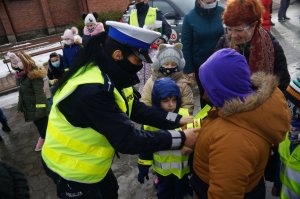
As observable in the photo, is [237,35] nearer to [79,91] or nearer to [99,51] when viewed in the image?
[99,51]

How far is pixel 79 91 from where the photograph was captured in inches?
66.0

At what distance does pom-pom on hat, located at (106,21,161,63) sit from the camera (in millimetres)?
1726

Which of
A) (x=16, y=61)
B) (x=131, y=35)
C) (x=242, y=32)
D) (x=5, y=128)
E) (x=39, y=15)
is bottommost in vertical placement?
(x=5, y=128)

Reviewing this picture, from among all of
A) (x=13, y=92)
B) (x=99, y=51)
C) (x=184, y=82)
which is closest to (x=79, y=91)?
(x=99, y=51)

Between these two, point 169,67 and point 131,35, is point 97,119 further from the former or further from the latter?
point 169,67

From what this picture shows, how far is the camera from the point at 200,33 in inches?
133

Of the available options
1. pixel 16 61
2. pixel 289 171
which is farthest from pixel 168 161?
pixel 16 61

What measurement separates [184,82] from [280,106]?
1665 millimetres

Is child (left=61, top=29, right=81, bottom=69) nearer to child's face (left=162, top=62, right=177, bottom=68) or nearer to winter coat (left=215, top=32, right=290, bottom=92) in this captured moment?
child's face (left=162, top=62, right=177, bottom=68)

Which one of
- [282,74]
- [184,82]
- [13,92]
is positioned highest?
[282,74]

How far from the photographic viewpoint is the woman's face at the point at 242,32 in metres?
2.28

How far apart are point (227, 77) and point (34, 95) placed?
3.29 m

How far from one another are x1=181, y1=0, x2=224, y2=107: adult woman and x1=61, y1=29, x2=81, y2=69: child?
2.45 metres

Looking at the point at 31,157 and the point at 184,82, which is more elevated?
the point at 184,82
